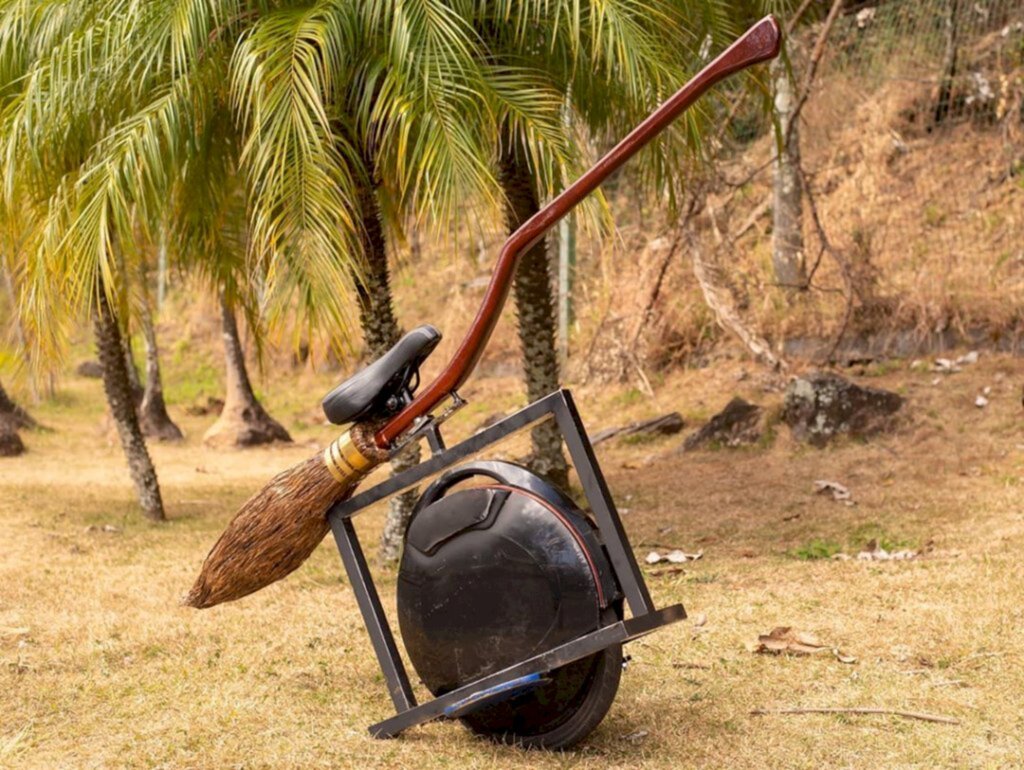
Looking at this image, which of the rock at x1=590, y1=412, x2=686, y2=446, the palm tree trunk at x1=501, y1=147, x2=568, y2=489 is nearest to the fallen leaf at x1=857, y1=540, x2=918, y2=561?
the palm tree trunk at x1=501, y1=147, x2=568, y2=489

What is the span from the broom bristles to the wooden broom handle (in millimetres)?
293

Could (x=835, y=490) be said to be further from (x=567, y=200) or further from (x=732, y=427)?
(x=567, y=200)

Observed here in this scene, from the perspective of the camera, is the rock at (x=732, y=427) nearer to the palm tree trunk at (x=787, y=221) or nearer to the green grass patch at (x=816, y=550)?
the palm tree trunk at (x=787, y=221)

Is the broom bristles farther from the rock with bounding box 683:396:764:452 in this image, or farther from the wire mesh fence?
the wire mesh fence

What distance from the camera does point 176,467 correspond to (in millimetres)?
13688

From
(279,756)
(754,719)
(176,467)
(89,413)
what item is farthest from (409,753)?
(89,413)

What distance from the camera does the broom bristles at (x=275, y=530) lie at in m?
4.33

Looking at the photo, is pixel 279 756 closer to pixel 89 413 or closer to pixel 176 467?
pixel 176 467

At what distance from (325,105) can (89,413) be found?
13.2 metres

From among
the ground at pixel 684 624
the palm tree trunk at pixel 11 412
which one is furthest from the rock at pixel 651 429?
the palm tree trunk at pixel 11 412

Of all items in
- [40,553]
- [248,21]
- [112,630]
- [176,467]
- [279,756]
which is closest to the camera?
[279,756]

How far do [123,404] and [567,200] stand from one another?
265 inches

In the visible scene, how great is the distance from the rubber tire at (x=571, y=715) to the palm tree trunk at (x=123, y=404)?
19.7 ft

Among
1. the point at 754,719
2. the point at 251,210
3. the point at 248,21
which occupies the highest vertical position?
the point at 248,21
